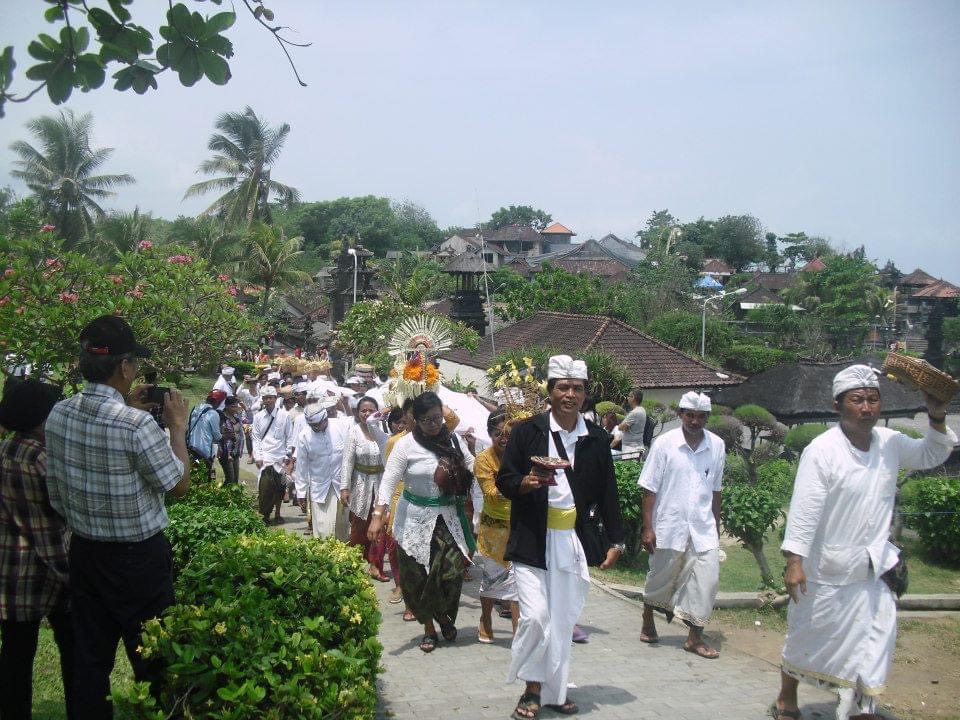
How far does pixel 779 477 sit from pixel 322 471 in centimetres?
757

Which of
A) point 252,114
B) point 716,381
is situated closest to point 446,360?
point 716,381

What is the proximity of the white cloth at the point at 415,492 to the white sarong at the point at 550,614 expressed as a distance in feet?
5.16

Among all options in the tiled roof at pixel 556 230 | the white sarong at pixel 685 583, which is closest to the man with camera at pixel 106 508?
the white sarong at pixel 685 583

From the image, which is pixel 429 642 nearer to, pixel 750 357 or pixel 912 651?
pixel 912 651

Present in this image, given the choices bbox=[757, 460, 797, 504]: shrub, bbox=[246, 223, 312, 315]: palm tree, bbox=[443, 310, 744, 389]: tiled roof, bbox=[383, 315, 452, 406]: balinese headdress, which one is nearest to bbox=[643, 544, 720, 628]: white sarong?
bbox=[383, 315, 452, 406]: balinese headdress

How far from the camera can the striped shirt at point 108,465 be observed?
13.9 feet

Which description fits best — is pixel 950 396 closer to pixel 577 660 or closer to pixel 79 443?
pixel 577 660

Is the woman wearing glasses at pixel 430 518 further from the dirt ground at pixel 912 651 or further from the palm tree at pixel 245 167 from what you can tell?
the palm tree at pixel 245 167

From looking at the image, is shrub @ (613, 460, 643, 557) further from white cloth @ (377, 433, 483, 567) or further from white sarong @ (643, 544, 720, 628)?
white cloth @ (377, 433, 483, 567)

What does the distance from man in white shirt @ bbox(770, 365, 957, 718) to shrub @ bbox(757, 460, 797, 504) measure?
8454 millimetres

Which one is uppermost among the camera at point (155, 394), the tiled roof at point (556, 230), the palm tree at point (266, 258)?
the tiled roof at point (556, 230)

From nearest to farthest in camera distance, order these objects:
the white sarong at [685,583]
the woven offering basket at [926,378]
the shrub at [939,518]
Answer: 1. the woven offering basket at [926,378]
2. the white sarong at [685,583]
3. the shrub at [939,518]

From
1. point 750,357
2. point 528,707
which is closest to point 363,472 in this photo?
point 528,707

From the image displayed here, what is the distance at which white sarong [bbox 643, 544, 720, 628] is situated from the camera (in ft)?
23.4
